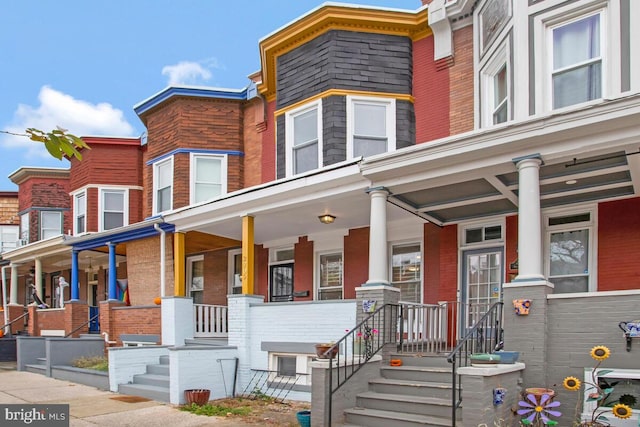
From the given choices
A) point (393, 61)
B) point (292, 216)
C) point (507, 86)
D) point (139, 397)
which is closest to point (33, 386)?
point (139, 397)

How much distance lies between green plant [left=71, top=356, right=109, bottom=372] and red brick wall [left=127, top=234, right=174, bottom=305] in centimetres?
208

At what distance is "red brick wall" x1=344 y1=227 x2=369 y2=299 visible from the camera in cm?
1272

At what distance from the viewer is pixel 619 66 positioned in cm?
851

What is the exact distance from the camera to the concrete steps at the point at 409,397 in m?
7.18

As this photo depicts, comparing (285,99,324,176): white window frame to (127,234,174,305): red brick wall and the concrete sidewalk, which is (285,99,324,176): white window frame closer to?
(127,234,174,305): red brick wall

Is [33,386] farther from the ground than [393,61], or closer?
closer

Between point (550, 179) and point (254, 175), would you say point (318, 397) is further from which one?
point (254, 175)

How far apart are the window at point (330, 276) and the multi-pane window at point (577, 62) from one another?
6.27 m

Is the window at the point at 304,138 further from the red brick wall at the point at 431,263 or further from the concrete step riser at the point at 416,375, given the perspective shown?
the concrete step riser at the point at 416,375

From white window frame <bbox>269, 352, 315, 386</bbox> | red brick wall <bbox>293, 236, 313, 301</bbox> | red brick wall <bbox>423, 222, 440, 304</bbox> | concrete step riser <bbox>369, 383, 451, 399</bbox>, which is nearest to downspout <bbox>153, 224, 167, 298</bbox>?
red brick wall <bbox>293, 236, 313, 301</bbox>

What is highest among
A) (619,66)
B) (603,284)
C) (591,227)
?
(619,66)

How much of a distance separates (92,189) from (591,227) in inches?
598

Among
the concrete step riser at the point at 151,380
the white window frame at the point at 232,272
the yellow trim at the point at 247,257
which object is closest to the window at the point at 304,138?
the yellow trim at the point at 247,257

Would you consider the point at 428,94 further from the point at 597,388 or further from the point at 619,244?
the point at 597,388
